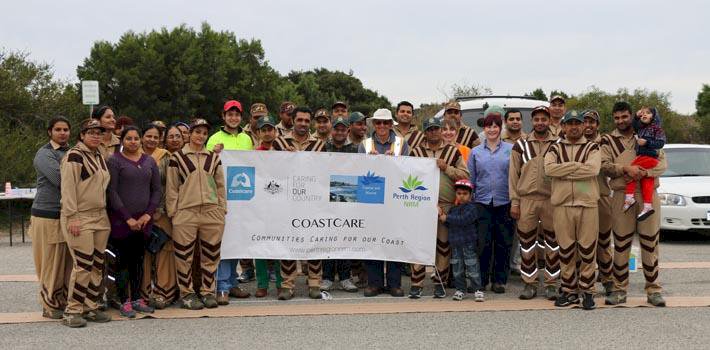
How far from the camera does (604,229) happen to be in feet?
25.7

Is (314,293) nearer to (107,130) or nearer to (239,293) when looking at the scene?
(239,293)

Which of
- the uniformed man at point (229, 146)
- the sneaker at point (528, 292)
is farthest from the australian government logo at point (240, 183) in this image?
the sneaker at point (528, 292)

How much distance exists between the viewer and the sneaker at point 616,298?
7.49 meters

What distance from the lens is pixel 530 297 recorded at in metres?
7.94

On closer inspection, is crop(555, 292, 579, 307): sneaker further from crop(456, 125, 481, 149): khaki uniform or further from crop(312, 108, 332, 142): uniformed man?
crop(312, 108, 332, 142): uniformed man

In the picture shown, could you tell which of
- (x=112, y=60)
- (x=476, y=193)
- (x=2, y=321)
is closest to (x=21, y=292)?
(x=2, y=321)

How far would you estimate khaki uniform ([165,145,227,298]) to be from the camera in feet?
24.1

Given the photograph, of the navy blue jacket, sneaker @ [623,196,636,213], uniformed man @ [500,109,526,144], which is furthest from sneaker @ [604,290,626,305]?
uniformed man @ [500,109,526,144]

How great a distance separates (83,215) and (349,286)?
3156 mm

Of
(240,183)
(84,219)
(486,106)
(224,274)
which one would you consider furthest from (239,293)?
(486,106)

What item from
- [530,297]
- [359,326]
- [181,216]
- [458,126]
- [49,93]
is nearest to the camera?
[359,326]

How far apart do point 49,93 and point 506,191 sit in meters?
17.6

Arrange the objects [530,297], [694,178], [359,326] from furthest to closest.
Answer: [694,178] < [530,297] < [359,326]

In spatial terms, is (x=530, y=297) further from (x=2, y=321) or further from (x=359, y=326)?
(x=2, y=321)
